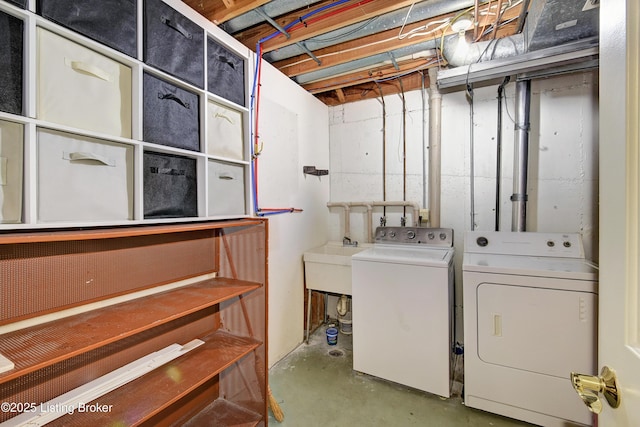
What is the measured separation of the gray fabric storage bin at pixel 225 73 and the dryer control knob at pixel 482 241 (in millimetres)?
1973

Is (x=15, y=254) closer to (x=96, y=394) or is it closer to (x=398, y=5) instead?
(x=96, y=394)

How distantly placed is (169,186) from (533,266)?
6.93ft

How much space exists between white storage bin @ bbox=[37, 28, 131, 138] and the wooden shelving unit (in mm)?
415

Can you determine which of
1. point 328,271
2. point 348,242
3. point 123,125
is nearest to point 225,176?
point 123,125

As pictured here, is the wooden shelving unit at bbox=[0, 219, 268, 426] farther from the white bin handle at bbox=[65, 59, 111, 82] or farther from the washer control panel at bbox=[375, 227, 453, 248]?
the washer control panel at bbox=[375, 227, 453, 248]

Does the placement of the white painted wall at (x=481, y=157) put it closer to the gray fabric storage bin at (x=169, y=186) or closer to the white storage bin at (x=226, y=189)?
the white storage bin at (x=226, y=189)

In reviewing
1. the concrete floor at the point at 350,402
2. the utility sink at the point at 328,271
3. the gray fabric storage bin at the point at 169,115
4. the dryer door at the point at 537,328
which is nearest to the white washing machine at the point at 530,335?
the dryer door at the point at 537,328

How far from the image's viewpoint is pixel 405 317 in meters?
1.96

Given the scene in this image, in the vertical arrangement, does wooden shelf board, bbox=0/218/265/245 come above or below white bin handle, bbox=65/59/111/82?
below

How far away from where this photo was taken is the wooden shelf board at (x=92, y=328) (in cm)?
88

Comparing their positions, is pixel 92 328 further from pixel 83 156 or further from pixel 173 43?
pixel 173 43

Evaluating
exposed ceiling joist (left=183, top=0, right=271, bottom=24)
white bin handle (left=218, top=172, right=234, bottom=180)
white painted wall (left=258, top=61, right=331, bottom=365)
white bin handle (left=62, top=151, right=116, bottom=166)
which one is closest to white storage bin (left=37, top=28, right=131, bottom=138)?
white bin handle (left=62, top=151, right=116, bottom=166)

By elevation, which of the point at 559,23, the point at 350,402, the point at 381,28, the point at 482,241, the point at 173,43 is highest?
the point at 381,28

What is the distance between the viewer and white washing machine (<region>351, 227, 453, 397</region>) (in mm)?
1865
